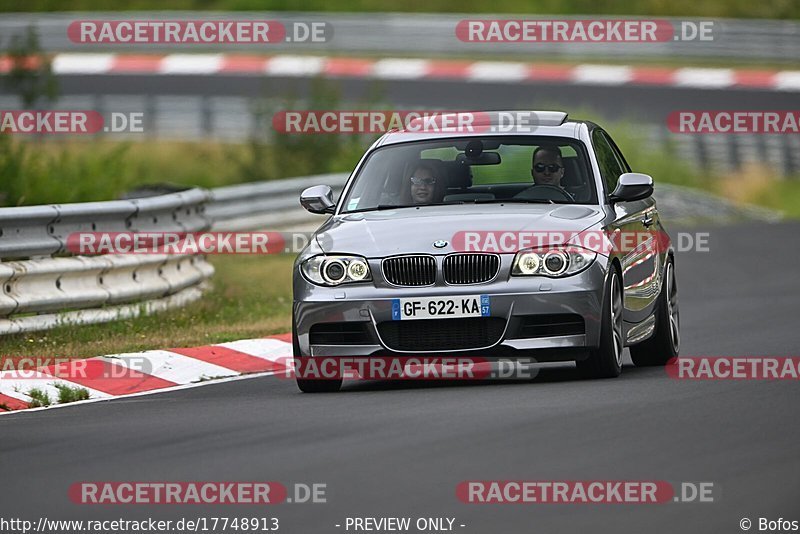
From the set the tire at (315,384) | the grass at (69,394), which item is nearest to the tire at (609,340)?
the tire at (315,384)

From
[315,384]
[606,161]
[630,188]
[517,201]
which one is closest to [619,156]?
[606,161]

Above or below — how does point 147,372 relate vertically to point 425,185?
below

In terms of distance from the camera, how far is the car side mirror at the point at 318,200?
12.3 metres

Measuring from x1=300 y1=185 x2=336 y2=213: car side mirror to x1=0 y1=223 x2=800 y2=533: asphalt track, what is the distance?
A: 3.76ft

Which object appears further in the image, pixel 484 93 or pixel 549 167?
pixel 484 93

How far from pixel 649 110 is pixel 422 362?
2744 centimetres

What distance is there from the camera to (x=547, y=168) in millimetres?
12227

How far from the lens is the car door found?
11859 millimetres

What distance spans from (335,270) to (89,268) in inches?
146

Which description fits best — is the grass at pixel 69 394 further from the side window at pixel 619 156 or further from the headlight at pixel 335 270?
the side window at pixel 619 156
